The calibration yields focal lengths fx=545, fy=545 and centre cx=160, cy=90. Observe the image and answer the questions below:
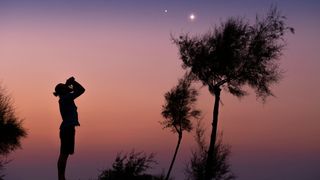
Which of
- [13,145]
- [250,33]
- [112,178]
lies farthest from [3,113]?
[112,178]

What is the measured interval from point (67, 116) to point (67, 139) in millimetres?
532

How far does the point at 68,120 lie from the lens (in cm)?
1262

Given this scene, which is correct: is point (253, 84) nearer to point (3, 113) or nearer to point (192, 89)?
point (192, 89)

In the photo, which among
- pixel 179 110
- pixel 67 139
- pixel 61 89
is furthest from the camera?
pixel 179 110

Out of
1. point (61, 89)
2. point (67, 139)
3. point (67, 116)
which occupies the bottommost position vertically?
point (67, 139)

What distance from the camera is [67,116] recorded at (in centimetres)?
1265

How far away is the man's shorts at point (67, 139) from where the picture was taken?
41.3 ft

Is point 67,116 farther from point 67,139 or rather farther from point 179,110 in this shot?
point 179,110

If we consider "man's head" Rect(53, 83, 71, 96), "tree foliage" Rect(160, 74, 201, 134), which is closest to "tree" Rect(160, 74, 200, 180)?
"tree foliage" Rect(160, 74, 201, 134)

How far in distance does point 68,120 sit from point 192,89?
36520 millimetres

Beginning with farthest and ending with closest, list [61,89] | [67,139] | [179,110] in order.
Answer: [179,110] < [61,89] < [67,139]

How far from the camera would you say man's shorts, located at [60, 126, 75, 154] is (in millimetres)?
12586

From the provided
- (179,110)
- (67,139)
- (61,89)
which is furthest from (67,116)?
(179,110)

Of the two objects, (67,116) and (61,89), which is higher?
(61,89)
